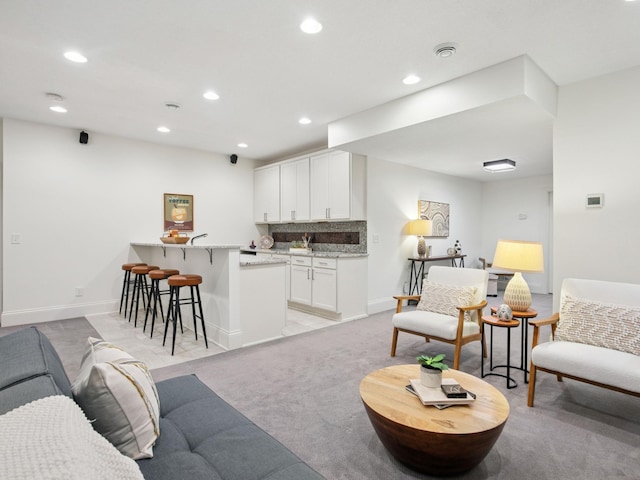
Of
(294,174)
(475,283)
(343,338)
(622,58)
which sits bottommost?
(343,338)

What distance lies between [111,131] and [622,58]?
590 centimetres

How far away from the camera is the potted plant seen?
1829 millimetres

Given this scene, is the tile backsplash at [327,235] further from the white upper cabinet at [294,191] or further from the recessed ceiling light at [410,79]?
the recessed ceiling light at [410,79]

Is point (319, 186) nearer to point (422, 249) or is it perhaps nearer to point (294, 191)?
point (294, 191)

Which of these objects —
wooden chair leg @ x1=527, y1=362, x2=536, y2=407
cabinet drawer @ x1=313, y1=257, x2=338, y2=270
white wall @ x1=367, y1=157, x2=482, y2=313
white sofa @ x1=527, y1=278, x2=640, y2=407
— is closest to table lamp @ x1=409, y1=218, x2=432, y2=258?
white wall @ x1=367, y1=157, x2=482, y2=313

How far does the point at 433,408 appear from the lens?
173 cm

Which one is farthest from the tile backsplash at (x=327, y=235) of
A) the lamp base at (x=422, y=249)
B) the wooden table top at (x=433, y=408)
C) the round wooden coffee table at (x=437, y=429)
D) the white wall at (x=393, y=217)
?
the round wooden coffee table at (x=437, y=429)

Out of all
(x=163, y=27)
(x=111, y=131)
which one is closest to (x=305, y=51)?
(x=163, y=27)

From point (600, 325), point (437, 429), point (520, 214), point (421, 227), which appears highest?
point (520, 214)

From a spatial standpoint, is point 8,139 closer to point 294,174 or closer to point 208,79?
point 208,79

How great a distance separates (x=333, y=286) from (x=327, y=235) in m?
1.39

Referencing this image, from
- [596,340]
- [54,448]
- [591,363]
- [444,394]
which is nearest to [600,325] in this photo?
[596,340]

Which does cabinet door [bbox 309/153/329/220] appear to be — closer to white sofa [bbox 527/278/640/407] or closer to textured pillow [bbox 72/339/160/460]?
white sofa [bbox 527/278/640/407]

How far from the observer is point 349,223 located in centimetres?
546
